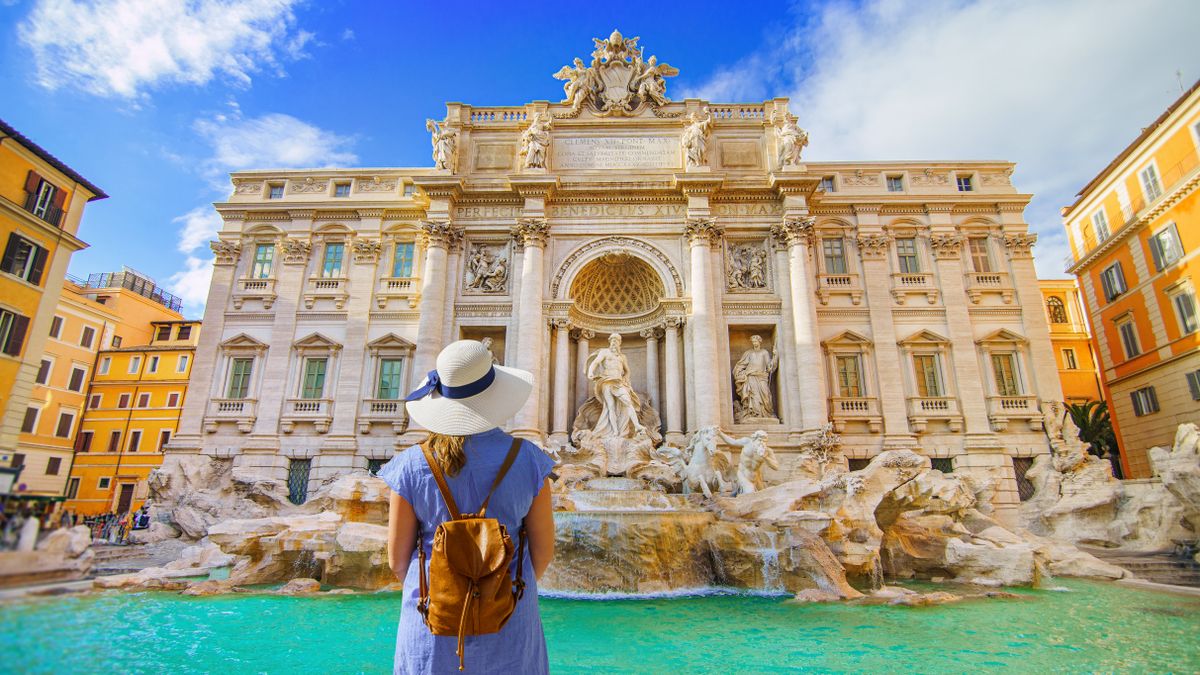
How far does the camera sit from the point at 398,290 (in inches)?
797

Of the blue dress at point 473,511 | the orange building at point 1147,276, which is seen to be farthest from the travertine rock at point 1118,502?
the blue dress at point 473,511

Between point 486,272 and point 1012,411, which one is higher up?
point 486,272

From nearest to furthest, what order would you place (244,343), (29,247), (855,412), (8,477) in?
(8,477), (29,247), (855,412), (244,343)

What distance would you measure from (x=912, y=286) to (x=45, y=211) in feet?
72.4

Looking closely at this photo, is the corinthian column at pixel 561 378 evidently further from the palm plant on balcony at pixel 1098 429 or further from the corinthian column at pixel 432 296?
the palm plant on balcony at pixel 1098 429

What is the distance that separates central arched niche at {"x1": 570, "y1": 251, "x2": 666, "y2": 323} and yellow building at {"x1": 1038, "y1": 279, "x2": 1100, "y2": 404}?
24.7 metres

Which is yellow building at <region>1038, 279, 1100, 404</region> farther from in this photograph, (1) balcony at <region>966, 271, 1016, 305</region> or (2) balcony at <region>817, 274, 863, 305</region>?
(2) balcony at <region>817, 274, 863, 305</region>

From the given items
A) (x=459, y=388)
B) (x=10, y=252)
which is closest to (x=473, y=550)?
(x=459, y=388)

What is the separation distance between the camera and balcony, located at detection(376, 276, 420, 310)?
65.8 feet

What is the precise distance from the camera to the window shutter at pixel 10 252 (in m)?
2.24

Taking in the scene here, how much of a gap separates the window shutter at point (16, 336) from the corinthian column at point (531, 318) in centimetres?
1454

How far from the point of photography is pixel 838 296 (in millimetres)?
20016

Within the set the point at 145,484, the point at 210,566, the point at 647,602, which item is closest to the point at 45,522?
the point at 647,602

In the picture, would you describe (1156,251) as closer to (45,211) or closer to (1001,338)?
(1001,338)
